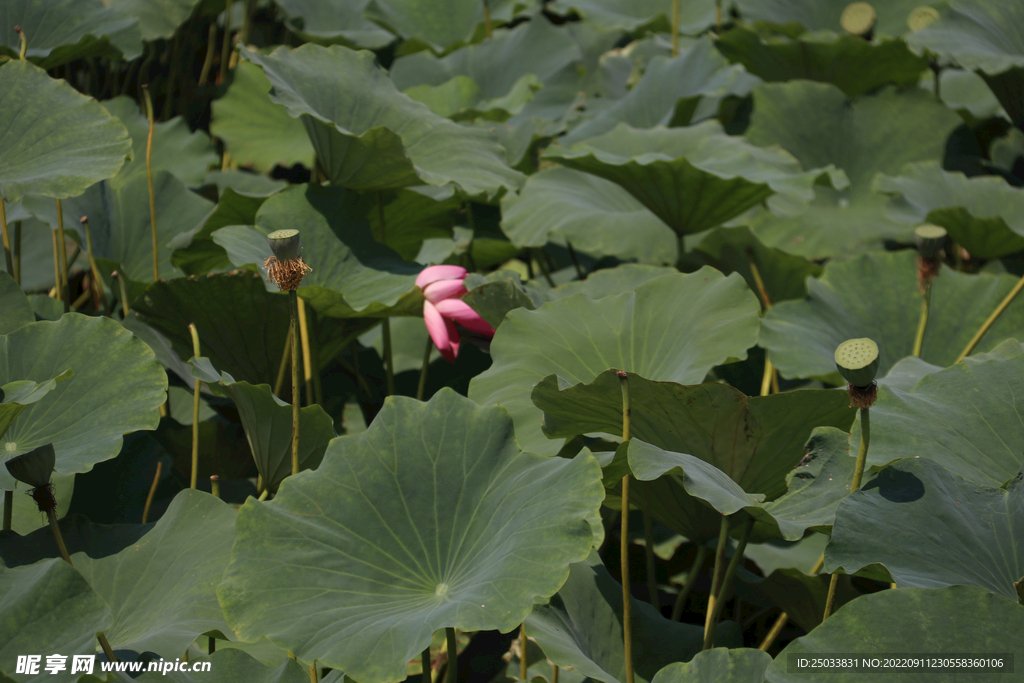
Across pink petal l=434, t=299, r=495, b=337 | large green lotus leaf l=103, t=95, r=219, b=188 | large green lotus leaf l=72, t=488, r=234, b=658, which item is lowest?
large green lotus leaf l=103, t=95, r=219, b=188

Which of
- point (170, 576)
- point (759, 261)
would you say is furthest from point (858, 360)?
point (759, 261)

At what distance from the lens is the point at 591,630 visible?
1.08 metres

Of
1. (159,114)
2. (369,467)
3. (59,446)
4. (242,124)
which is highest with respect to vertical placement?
(369,467)

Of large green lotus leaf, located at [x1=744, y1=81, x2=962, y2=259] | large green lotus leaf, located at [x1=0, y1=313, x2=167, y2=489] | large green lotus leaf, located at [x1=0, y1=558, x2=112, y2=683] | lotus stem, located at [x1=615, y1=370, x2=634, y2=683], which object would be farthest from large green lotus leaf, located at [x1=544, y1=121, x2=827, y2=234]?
large green lotus leaf, located at [x1=0, y1=558, x2=112, y2=683]

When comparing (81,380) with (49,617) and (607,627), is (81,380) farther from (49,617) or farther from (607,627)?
(607,627)

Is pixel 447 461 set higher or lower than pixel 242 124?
higher

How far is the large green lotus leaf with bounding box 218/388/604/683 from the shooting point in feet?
2.76

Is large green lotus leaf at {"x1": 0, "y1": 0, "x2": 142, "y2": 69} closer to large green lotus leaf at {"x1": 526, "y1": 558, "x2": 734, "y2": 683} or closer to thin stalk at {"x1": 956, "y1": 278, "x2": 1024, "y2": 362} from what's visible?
large green lotus leaf at {"x1": 526, "y1": 558, "x2": 734, "y2": 683}

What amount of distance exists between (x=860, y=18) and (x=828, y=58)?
23cm

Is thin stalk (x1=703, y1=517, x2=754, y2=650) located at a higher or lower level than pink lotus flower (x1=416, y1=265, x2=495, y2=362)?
lower

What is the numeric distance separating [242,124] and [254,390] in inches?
59.9

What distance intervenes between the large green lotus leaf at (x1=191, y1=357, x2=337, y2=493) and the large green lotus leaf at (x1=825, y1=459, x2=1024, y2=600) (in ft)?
2.42

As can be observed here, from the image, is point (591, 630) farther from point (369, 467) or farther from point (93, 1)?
point (93, 1)

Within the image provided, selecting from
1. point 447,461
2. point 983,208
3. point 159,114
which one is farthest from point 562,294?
point 159,114
